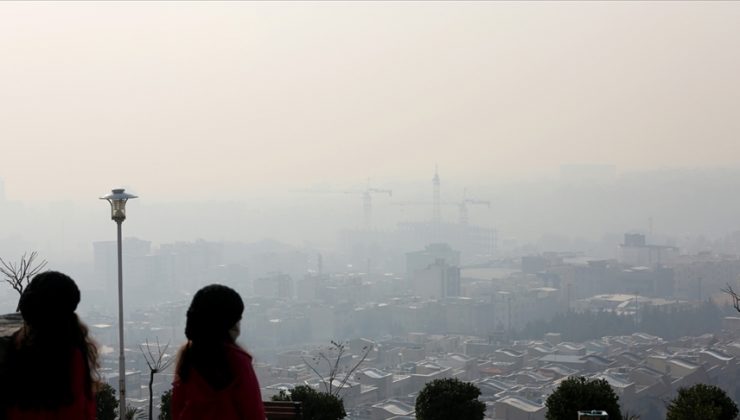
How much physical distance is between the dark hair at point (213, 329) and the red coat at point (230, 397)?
0.6 inches

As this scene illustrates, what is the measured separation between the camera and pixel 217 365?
213 centimetres

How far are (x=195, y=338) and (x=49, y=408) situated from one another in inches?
15.7

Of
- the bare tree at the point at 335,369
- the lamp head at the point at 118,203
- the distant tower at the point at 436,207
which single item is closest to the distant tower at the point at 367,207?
the distant tower at the point at 436,207

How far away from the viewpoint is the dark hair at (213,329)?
211cm

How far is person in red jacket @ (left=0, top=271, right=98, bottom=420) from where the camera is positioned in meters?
2.14

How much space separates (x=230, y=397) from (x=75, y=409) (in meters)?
0.40

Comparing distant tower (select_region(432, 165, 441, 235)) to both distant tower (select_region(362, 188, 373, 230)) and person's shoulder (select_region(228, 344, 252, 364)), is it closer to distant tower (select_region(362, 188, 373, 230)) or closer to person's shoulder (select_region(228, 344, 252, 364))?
distant tower (select_region(362, 188, 373, 230))

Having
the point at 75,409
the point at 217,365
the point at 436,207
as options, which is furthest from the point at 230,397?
the point at 436,207

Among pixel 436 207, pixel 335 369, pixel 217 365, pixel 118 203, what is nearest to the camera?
pixel 217 365

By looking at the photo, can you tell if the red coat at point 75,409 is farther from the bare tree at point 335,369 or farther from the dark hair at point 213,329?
the bare tree at point 335,369

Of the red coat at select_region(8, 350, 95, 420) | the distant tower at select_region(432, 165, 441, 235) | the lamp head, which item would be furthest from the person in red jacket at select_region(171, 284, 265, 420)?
the distant tower at select_region(432, 165, 441, 235)

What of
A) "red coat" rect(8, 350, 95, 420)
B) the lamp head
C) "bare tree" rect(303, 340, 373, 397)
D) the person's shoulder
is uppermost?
the lamp head

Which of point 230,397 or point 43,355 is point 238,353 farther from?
point 43,355

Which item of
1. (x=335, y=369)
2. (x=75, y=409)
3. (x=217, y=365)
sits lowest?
(x=335, y=369)
